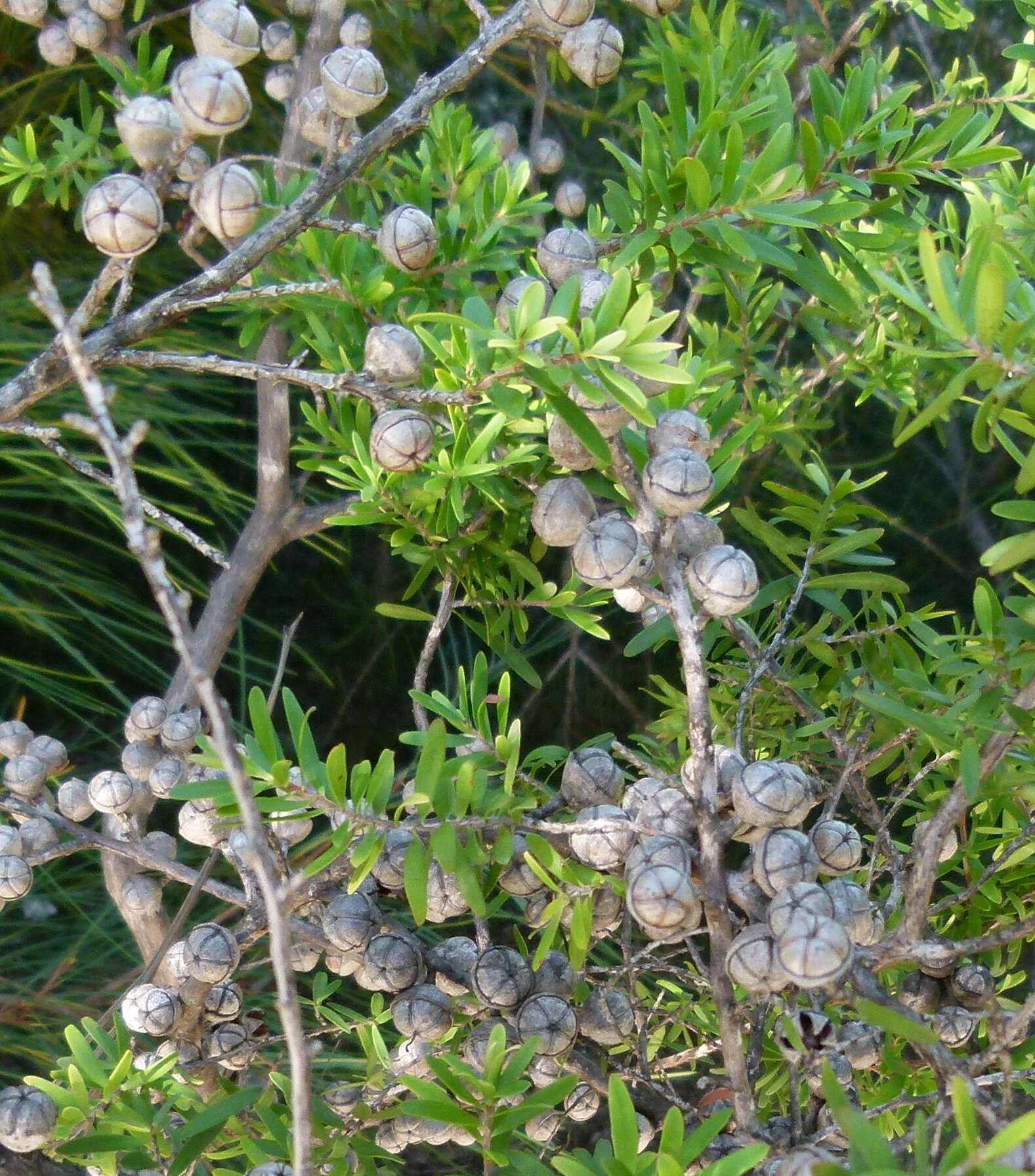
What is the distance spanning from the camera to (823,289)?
0.48 metres

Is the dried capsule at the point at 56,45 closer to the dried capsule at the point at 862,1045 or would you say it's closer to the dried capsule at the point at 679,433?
the dried capsule at the point at 679,433

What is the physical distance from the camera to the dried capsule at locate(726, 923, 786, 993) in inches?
15.6

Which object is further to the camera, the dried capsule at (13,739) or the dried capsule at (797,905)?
the dried capsule at (13,739)

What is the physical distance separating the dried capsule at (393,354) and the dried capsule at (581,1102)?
0.36 meters

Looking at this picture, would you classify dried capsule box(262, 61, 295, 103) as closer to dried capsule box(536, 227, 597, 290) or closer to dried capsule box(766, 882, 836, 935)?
dried capsule box(536, 227, 597, 290)

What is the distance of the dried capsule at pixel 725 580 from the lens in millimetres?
416

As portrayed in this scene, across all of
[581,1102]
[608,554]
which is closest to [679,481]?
[608,554]

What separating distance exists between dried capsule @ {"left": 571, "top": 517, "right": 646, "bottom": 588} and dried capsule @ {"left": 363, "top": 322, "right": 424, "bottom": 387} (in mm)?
100

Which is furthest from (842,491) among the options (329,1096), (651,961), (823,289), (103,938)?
(103,938)

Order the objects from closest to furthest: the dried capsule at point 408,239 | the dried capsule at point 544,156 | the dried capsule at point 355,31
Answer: the dried capsule at point 408,239, the dried capsule at point 355,31, the dried capsule at point 544,156

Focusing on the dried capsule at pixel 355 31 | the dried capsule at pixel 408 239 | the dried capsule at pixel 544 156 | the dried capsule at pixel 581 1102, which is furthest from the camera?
the dried capsule at pixel 544 156

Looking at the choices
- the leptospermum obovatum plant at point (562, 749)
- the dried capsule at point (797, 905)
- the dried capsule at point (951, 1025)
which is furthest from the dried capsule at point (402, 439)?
the dried capsule at point (951, 1025)

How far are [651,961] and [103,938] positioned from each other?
0.61m

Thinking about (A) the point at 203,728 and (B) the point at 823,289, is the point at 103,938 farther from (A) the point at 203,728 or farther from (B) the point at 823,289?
(B) the point at 823,289
